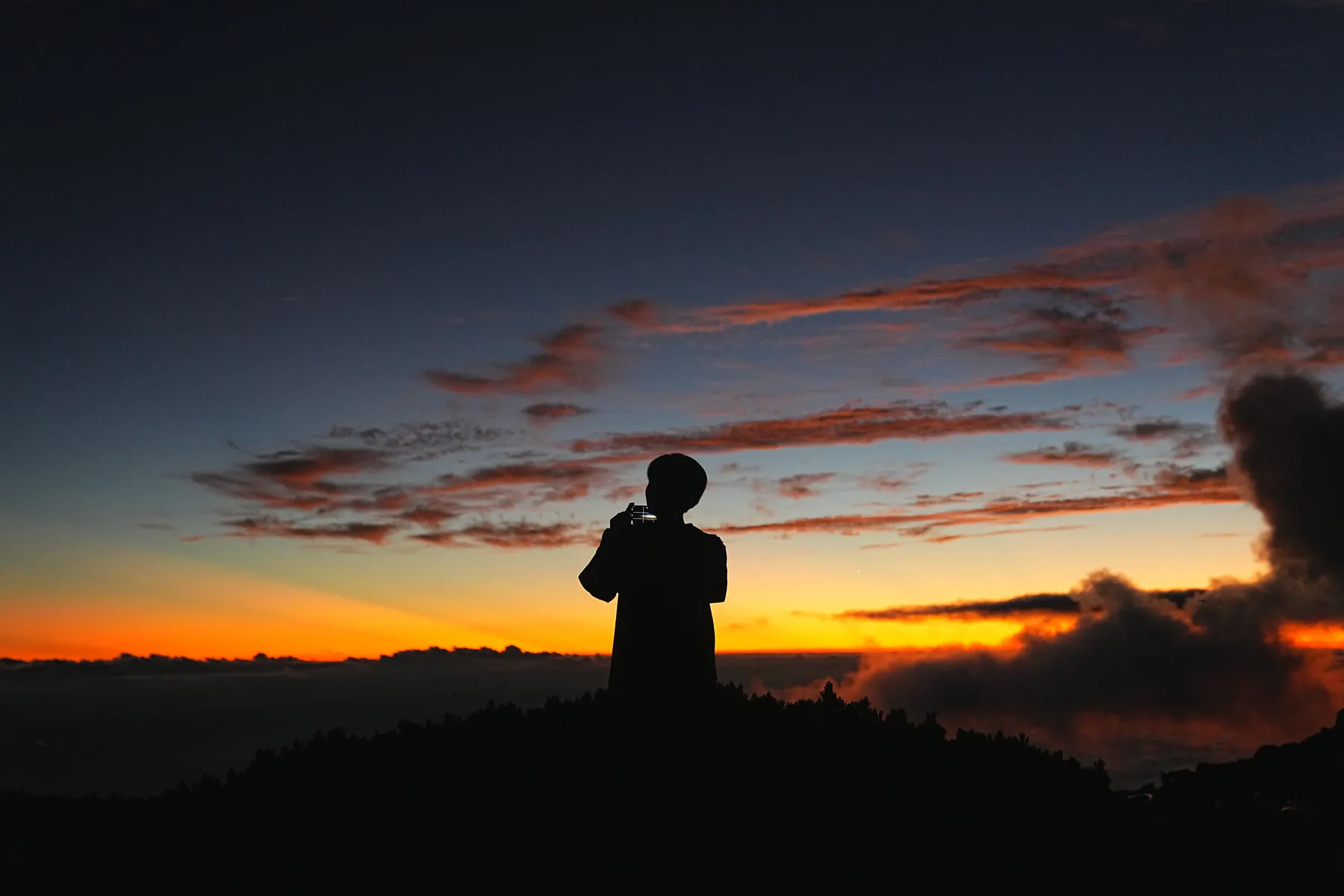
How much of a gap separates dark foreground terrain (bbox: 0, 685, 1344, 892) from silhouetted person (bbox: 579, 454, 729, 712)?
0.55 m

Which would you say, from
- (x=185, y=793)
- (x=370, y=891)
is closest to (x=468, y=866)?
(x=370, y=891)

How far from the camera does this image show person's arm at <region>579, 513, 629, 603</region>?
57.6ft

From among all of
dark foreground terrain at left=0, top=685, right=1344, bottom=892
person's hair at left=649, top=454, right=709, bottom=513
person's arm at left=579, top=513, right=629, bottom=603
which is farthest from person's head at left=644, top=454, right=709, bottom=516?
dark foreground terrain at left=0, top=685, right=1344, bottom=892

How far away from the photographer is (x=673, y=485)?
58.1 feet

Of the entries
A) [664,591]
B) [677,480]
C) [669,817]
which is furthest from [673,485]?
[669,817]

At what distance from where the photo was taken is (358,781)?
1708 centimetres

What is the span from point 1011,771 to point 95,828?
15.4m

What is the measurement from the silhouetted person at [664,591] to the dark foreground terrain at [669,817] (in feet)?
1.79

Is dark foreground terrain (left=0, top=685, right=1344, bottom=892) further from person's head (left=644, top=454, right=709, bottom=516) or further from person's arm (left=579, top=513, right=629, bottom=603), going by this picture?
person's head (left=644, top=454, right=709, bottom=516)

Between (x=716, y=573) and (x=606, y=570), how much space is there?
180 centimetres

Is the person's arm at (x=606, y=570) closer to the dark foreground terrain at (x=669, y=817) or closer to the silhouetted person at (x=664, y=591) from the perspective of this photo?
the silhouetted person at (x=664, y=591)

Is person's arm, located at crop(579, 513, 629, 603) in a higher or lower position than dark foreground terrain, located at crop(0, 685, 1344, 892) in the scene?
higher

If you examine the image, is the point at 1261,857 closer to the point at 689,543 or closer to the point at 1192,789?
the point at 1192,789

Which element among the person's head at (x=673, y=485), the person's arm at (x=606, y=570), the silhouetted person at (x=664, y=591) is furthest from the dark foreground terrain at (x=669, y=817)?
the person's head at (x=673, y=485)
